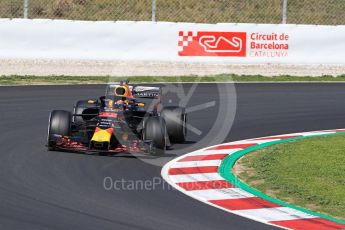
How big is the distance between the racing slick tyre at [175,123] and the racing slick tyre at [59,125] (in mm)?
1739

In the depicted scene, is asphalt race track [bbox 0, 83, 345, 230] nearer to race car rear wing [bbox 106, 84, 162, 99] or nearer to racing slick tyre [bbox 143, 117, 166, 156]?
racing slick tyre [bbox 143, 117, 166, 156]

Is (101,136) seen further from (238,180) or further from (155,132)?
(238,180)

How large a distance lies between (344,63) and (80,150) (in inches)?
503

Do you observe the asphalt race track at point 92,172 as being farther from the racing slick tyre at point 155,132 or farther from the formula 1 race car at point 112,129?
the racing slick tyre at point 155,132

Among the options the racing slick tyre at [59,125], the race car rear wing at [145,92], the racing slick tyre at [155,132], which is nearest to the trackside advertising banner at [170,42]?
the race car rear wing at [145,92]

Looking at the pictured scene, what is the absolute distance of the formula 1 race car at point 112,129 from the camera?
12.4 m

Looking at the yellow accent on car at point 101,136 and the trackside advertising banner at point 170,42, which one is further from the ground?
the trackside advertising banner at point 170,42

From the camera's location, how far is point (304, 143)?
1404 cm

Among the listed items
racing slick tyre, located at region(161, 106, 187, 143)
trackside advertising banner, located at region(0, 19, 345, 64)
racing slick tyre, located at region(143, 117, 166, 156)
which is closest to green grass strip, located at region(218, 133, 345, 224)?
racing slick tyre, located at region(143, 117, 166, 156)

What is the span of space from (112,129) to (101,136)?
0.23 m

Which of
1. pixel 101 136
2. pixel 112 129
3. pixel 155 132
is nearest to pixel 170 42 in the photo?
pixel 155 132

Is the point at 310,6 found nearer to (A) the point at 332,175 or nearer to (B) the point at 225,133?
(B) the point at 225,133

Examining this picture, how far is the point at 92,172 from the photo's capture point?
11242 mm

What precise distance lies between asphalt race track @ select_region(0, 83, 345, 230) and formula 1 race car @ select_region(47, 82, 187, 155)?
0.20 metres
